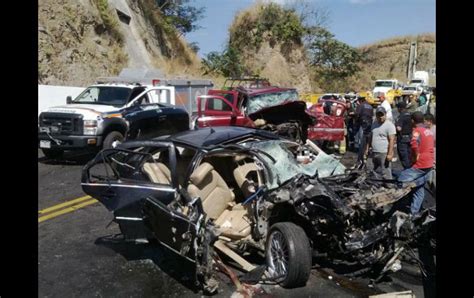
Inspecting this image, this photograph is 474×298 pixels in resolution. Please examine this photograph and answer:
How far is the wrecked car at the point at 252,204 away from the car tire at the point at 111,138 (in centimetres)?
589

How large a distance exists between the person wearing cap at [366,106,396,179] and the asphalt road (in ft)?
12.2

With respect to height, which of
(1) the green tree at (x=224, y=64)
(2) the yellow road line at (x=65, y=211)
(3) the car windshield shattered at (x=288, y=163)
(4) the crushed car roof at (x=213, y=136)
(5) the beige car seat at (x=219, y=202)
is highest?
(1) the green tree at (x=224, y=64)

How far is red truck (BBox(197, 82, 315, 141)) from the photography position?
1181cm

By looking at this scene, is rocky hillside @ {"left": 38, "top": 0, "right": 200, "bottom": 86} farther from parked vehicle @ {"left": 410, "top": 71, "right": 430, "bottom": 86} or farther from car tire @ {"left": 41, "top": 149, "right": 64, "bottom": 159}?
parked vehicle @ {"left": 410, "top": 71, "right": 430, "bottom": 86}

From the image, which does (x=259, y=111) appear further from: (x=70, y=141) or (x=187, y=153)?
(x=187, y=153)

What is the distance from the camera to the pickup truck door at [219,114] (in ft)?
42.3

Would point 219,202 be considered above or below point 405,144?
below

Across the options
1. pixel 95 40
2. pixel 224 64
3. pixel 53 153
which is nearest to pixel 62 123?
pixel 53 153

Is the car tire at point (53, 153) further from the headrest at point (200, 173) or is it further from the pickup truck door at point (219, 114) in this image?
the headrest at point (200, 173)

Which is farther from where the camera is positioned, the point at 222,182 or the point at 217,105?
the point at 217,105

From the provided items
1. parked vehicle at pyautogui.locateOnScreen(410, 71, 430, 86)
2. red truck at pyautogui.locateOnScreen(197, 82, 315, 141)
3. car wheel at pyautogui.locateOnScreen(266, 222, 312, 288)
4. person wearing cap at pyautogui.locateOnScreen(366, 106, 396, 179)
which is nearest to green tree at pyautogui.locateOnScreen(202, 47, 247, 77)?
parked vehicle at pyautogui.locateOnScreen(410, 71, 430, 86)

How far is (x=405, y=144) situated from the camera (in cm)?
891

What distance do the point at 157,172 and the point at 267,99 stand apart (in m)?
8.70

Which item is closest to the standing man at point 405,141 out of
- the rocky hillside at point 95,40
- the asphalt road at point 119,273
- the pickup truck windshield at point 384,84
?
the asphalt road at point 119,273
